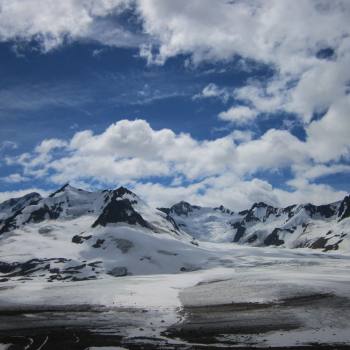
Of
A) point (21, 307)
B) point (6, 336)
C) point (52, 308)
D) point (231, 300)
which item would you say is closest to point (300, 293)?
point (231, 300)

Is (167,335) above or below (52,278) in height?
below

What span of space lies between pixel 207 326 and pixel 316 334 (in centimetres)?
1087

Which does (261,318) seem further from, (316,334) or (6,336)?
(6,336)

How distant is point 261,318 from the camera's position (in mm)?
51000

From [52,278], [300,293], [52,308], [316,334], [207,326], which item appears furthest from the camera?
[52,278]

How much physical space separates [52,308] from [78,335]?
25713 mm

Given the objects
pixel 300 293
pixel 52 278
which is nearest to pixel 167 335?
pixel 300 293

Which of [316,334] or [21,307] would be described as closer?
[316,334]

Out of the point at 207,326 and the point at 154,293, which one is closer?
the point at 207,326

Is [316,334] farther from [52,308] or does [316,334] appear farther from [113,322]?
[52,308]

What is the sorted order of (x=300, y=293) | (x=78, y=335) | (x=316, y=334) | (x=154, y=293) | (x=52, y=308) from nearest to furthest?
1. (x=316, y=334)
2. (x=78, y=335)
3. (x=52, y=308)
4. (x=300, y=293)
5. (x=154, y=293)

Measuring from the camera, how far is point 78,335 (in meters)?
42.3

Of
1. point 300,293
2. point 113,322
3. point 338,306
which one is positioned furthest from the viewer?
point 300,293

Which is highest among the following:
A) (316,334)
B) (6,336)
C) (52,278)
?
(52,278)
